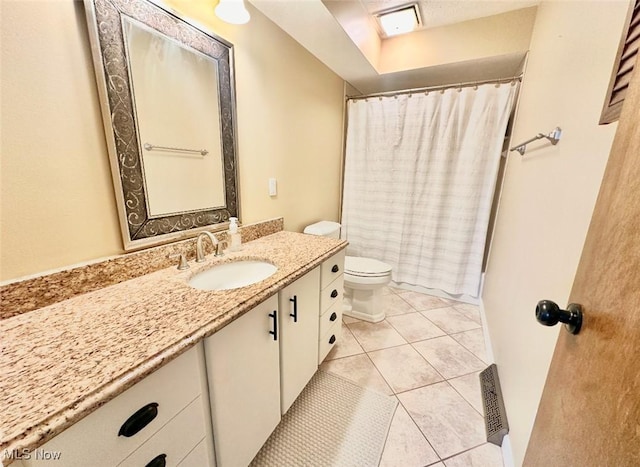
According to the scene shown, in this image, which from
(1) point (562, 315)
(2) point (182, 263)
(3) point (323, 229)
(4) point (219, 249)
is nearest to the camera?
(1) point (562, 315)

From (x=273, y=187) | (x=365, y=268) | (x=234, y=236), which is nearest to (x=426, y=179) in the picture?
(x=365, y=268)

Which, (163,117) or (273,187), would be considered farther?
(273,187)

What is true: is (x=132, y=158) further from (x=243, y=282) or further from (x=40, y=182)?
(x=243, y=282)

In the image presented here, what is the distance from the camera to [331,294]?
1427 millimetres

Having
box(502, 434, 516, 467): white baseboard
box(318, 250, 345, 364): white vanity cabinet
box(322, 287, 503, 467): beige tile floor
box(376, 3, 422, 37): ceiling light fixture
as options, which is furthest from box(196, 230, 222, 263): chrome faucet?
box(376, 3, 422, 37): ceiling light fixture

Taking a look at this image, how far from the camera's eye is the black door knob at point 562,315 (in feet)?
1.58

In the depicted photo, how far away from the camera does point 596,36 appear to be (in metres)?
0.82

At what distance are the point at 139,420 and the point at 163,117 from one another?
1024 millimetres

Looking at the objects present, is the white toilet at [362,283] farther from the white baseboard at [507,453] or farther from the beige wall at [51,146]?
the beige wall at [51,146]

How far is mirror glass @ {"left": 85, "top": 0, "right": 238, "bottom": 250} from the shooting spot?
854 millimetres

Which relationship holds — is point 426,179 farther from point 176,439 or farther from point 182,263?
point 176,439

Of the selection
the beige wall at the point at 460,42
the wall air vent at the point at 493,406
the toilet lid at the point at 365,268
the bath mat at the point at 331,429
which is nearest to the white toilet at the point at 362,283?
the toilet lid at the point at 365,268

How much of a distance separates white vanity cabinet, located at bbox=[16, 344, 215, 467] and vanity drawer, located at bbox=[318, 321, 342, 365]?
0.72 m

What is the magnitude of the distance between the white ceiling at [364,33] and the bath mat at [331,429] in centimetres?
205
